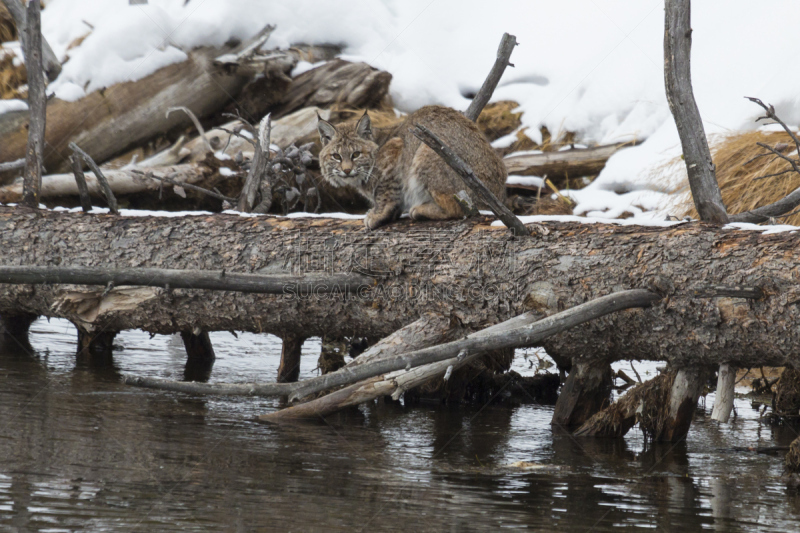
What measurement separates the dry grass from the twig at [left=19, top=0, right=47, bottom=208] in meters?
5.68

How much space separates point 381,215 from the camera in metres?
4.68

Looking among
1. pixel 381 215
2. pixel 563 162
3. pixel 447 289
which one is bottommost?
pixel 447 289

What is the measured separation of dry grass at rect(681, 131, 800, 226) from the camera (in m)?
6.47

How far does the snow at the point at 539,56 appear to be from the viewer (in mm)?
8383

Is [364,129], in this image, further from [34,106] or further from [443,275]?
[34,106]

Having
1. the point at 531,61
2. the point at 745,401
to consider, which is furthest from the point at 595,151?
the point at 745,401

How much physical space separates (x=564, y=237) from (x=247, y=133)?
19.3 feet

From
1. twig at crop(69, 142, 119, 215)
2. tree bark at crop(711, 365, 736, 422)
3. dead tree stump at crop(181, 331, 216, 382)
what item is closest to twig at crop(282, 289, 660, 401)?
tree bark at crop(711, 365, 736, 422)

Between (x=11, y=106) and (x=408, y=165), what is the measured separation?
560 cm

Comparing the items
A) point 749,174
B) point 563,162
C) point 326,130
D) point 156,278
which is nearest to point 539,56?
point 563,162

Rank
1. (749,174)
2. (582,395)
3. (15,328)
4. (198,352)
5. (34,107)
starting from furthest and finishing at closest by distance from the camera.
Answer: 1. (749,174)
2. (15,328)
3. (198,352)
4. (34,107)
5. (582,395)

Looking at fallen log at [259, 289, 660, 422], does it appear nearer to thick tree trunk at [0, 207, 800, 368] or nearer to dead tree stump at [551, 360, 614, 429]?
thick tree trunk at [0, 207, 800, 368]

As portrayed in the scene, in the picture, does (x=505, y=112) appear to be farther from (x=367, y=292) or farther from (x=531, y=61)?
(x=367, y=292)

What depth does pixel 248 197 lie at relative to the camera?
6.25 m
